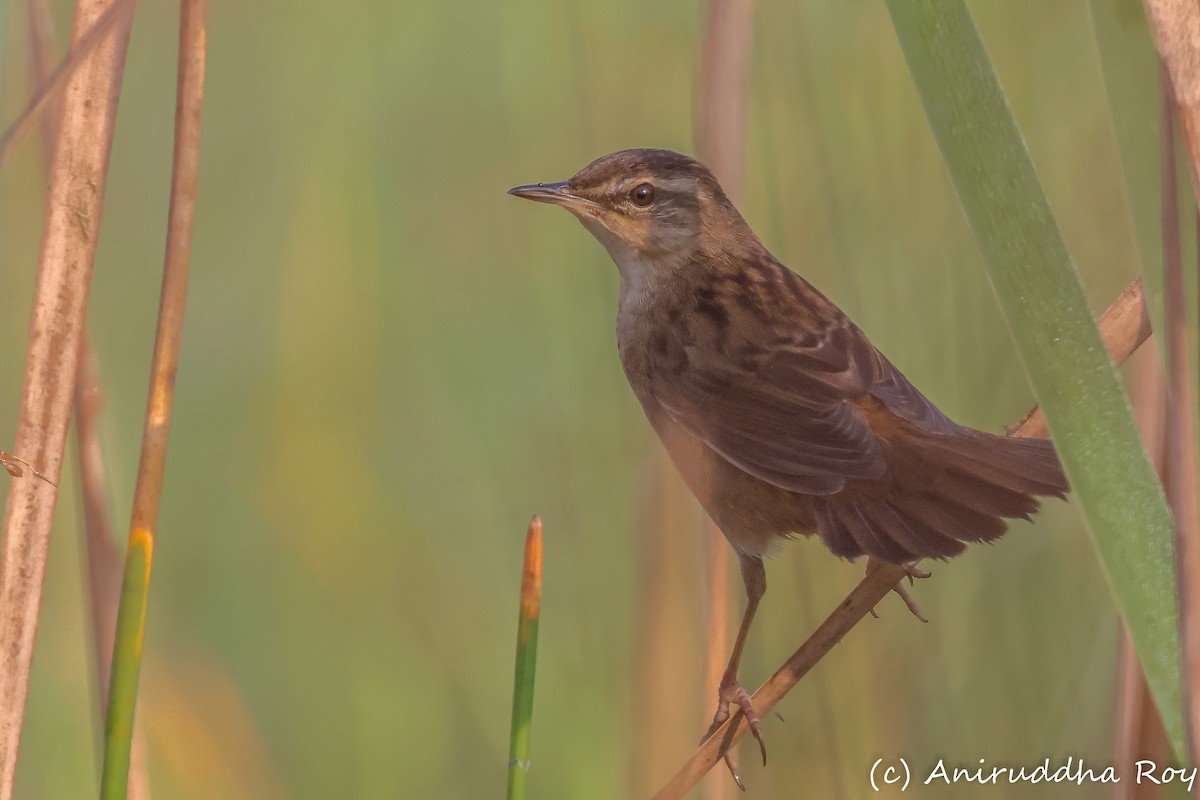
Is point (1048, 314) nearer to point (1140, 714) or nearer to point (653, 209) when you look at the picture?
point (1140, 714)

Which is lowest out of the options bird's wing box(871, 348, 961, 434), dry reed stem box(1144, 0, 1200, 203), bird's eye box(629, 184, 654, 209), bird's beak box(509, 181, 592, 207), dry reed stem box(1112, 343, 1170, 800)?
dry reed stem box(1112, 343, 1170, 800)

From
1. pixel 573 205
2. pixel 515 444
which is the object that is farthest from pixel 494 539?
pixel 573 205

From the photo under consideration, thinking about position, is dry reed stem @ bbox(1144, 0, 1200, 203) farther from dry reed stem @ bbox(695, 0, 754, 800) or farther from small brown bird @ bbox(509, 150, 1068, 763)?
dry reed stem @ bbox(695, 0, 754, 800)

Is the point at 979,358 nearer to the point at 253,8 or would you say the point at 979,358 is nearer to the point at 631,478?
the point at 631,478

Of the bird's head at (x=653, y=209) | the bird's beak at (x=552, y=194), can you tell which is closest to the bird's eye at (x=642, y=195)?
the bird's head at (x=653, y=209)

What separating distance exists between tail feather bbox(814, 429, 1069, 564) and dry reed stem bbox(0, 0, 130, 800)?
1125mm

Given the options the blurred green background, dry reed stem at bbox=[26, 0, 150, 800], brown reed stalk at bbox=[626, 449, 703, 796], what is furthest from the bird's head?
dry reed stem at bbox=[26, 0, 150, 800]

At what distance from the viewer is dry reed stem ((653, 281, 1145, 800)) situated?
1.76 m

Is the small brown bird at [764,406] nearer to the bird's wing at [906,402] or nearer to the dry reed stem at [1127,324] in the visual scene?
the bird's wing at [906,402]

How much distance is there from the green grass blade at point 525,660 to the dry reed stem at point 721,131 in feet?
2.79

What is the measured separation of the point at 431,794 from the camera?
2820 millimetres

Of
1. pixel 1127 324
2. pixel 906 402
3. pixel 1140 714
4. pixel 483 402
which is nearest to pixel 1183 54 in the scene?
pixel 1127 324

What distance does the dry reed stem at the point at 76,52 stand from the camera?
1374mm

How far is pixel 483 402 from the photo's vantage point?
11.7 feet
